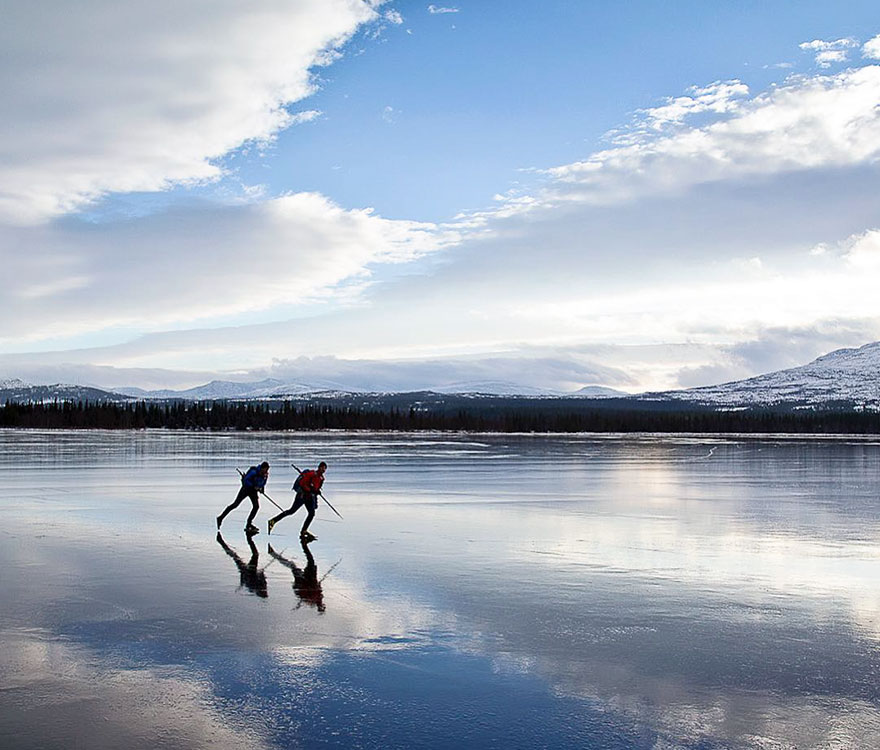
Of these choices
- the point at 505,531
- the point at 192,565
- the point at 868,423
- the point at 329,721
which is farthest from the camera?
the point at 868,423

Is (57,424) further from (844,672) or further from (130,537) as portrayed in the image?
(844,672)

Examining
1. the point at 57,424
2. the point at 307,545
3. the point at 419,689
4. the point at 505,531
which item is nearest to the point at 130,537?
the point at 307,545

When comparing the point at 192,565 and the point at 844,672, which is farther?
the point at 192,565

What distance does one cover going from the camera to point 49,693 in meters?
7.85

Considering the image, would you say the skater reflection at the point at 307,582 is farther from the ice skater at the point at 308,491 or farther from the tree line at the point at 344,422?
the tree line at the point at 344,422

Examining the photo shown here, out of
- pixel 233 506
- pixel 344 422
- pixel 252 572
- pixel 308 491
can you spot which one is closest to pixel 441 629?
pixel 252 572

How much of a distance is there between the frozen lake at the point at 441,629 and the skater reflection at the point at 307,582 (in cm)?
7

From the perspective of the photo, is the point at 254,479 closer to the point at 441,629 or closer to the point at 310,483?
the point at 310,483

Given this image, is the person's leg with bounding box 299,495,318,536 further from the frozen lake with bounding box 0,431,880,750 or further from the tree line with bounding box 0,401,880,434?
the tree line with bounding box 0,401,880,434

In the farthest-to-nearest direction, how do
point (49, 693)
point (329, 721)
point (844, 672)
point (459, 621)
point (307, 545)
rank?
1. point (307, 545)
2. point (459, 621)
3. point (844, 672)
4. point (49, 693)
5. point (329, 721)

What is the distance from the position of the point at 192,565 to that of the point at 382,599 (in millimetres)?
4146

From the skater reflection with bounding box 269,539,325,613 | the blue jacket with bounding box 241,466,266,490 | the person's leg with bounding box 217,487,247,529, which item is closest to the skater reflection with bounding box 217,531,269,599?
Result: the skater reflection with bounding box 269,539,325,613

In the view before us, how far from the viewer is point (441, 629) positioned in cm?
1047

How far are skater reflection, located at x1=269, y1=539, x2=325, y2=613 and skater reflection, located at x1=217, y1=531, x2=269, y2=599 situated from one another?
1.33 ft
